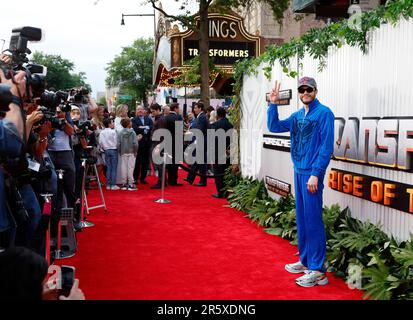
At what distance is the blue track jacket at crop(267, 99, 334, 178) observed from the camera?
17.0ft

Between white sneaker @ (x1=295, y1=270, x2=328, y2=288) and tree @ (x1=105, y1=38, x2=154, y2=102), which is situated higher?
tree @ (x1=105, y1=38, x2=154, y2=102)

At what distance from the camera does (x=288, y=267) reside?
18.9 ft

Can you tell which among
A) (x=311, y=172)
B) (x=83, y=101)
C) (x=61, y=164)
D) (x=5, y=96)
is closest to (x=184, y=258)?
(x=311, y=172)

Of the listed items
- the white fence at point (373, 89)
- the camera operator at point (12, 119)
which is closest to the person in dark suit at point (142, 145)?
the white fence at point (373, 89)

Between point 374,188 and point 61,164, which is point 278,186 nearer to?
point 374,188

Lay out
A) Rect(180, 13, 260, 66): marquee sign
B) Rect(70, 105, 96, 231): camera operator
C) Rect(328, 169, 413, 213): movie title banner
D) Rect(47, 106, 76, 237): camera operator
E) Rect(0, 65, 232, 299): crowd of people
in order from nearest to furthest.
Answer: Rect(0, 65, 232, 299): crowd of people, Rect(328, 169, 413, 213): movie title banner, Rect(47, 106, 76, 237): camera operator, Rect(70, 105, 96, 231): camera operator, Rect(180, 13, 260, 66): marquee sign

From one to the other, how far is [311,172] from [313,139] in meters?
0.35

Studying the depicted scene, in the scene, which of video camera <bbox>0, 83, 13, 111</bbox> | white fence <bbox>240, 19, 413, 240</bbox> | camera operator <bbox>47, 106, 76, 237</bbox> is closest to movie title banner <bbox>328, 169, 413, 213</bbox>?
white fence <bbox>240, 19, 413, 240</bbox>

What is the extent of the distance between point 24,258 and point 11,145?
123cm

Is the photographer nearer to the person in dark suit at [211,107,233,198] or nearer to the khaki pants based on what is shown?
the person in dark suit at [211,107,233,198]

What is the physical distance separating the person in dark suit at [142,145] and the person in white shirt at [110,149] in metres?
1.14

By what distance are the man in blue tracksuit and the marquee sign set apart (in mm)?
16000

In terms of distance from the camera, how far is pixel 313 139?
533cm
